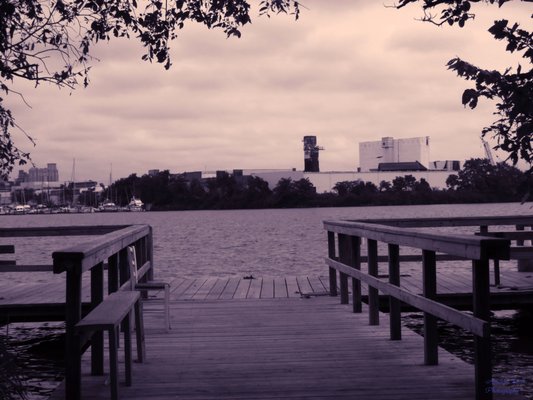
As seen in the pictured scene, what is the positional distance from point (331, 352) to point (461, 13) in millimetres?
3113

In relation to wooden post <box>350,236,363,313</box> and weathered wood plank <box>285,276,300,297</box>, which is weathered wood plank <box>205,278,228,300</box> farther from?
wooden post <box>350,236,363,313</box>

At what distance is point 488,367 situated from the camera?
203 inches

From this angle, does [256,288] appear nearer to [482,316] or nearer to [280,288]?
[280,288]

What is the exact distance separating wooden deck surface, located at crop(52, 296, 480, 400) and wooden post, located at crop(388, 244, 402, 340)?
10 cm

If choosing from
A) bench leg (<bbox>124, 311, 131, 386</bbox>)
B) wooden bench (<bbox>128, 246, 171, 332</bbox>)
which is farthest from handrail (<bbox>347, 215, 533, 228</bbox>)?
bench leg (<bbox>124, 311, 131, 386</bbox>)

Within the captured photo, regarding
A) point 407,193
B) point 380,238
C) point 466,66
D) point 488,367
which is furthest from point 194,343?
point 407,193

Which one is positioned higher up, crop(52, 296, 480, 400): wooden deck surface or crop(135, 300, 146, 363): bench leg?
crop(135, 300, 146, 363): bench leg

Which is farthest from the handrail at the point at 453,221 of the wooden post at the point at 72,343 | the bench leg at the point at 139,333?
the wooden post at the point at 72,343

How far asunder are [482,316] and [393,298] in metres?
2.50

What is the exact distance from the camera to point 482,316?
4.98 meters

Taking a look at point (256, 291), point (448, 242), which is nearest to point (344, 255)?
point (256, 291)

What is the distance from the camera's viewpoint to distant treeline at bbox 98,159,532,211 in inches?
5335

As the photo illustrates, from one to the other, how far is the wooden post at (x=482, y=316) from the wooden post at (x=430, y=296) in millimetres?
937

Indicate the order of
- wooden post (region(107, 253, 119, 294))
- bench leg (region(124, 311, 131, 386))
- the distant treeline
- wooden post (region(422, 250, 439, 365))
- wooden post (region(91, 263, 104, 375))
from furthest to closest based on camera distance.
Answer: the distant treeline
wooden post (region(107, 253, 119, 294))
wooden post (region(91, 263, 104, 375))
wooden post (region(422, 250, 439, 365))
bench leg (region(124, 311, 131, 386))
